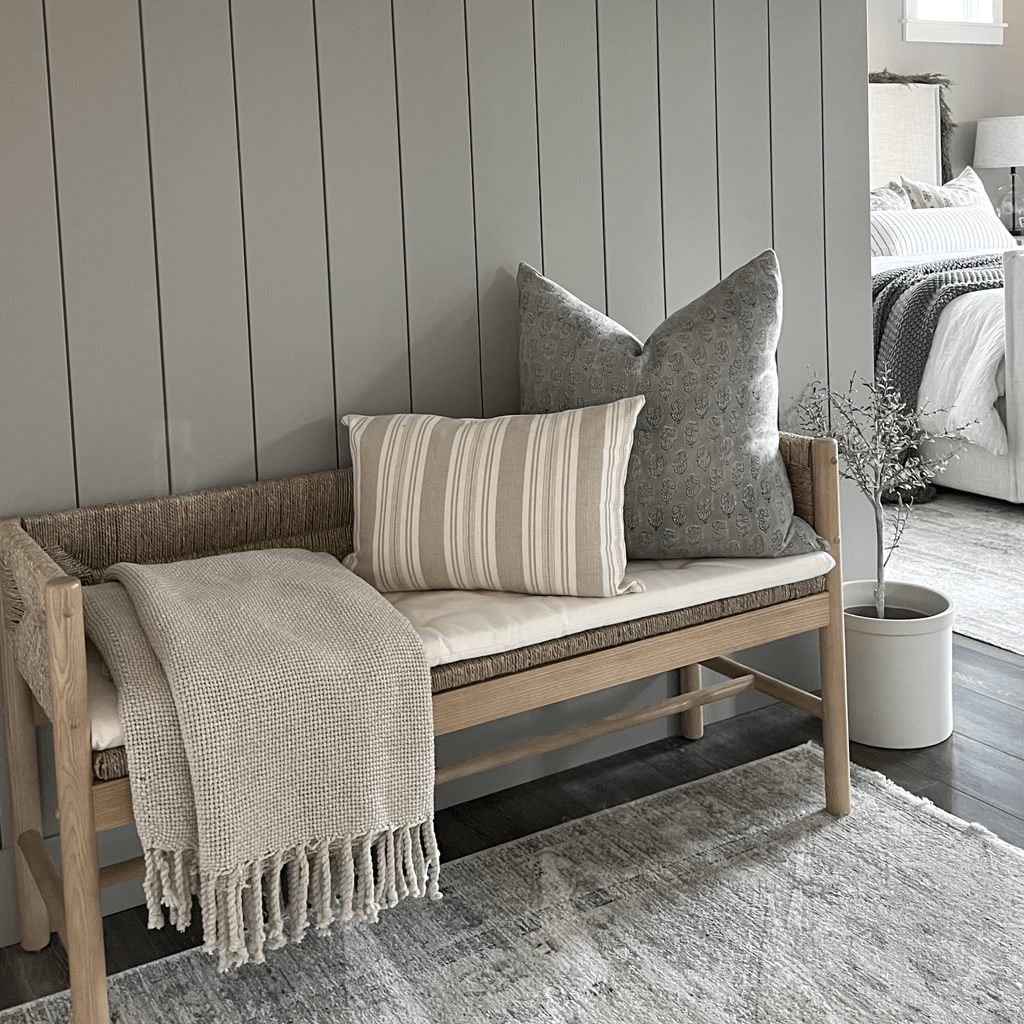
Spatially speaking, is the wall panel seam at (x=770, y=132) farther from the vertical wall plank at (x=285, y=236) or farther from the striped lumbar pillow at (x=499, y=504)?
the vertical wall plank at (x=285, y=236)

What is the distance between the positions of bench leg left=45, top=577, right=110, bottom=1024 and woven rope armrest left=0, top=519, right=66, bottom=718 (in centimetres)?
4

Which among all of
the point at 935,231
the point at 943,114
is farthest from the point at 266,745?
the point at 943,114

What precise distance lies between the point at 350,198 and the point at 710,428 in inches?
29.1

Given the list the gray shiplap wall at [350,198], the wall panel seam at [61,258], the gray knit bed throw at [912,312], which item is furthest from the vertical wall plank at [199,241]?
the gray knit bed throw at [912,312]

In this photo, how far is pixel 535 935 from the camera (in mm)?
1761

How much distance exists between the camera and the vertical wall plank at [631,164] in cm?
223

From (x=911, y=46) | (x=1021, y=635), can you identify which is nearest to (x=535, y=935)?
(x=1021, y=635)

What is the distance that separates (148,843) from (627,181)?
153 cm

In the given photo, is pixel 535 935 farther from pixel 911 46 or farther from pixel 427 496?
pixel 911 46

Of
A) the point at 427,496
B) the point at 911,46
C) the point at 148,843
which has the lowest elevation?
the point at 148,843

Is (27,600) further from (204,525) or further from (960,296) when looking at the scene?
(960,296)

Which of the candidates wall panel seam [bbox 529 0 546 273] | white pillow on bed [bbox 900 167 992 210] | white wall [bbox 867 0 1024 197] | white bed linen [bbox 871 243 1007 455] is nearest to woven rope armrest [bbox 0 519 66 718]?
wall panel seam [bbox 529 0 546 273]

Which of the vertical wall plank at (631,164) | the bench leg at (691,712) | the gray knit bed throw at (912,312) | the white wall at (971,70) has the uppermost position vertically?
the white wall at (971,70)

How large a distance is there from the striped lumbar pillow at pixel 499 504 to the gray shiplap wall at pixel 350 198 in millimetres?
223
